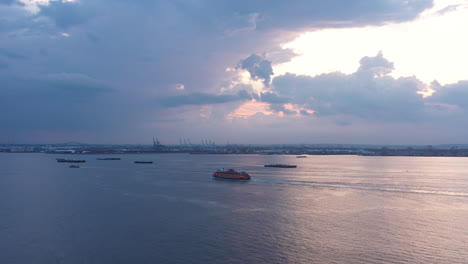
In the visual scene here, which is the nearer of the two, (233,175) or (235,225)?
(235,225)

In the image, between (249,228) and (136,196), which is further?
(136,196)

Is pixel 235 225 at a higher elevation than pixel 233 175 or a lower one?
lower

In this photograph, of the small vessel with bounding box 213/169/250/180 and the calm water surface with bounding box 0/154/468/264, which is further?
the small vessel with bounding box 213/169/250/180

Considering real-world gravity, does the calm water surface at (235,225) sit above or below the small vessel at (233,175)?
below

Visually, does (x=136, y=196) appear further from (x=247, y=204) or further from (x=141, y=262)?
(x=141, y=262)

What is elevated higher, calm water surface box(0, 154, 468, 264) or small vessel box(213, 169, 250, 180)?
small vessel box(213, 169, 250, 180)

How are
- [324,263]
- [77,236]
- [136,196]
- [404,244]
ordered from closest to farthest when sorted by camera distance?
[324,263] < [404,244] < [77,236] < [136,196]

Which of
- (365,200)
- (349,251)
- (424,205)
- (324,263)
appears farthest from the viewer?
(365,200)

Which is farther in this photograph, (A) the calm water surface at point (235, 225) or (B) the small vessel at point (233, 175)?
(B) the small vessel at point (233, 175)

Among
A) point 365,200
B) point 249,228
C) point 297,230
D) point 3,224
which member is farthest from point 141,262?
point 365,200

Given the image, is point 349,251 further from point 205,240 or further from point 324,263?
point 205,240
